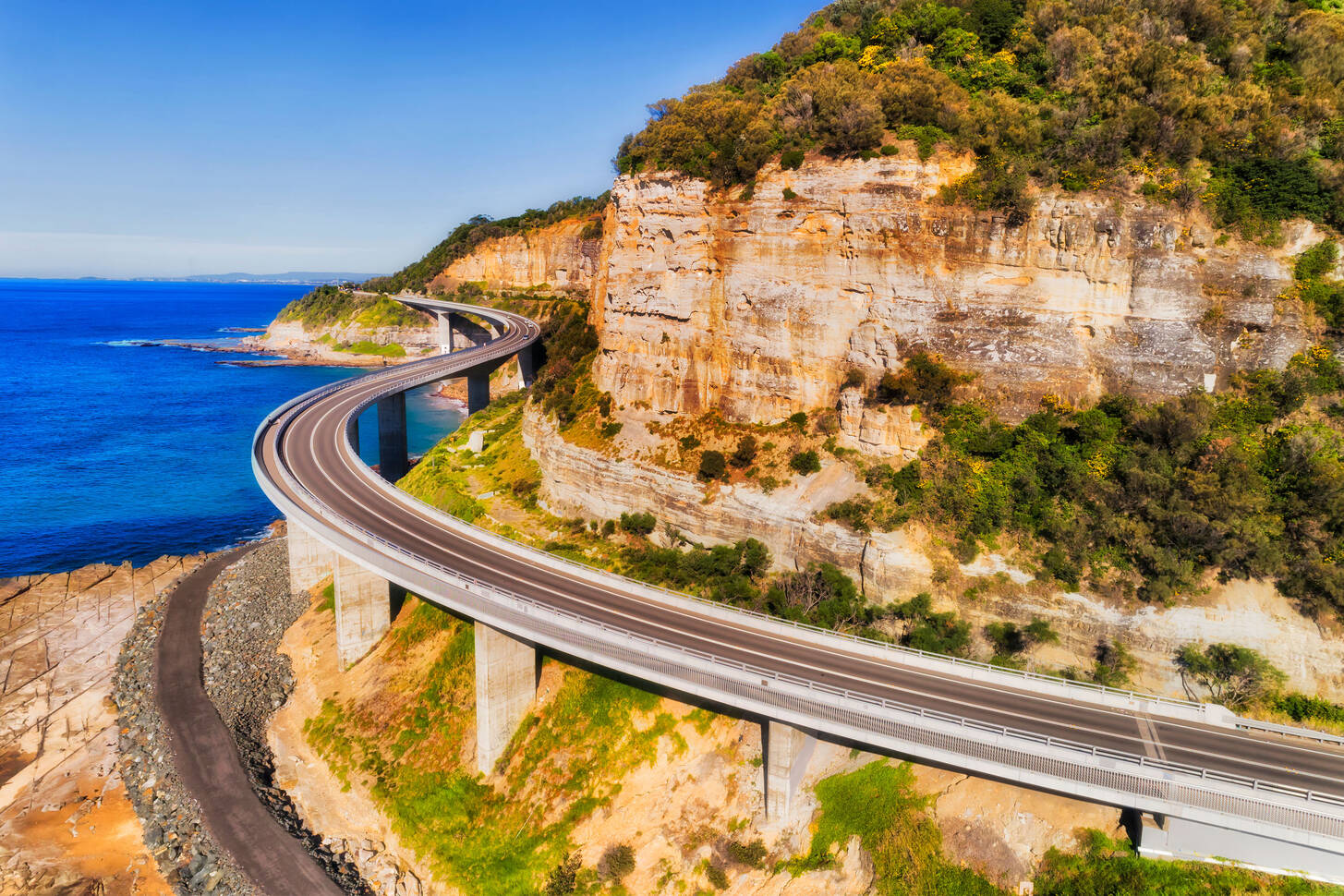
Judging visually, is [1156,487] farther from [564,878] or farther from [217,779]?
[217,779]

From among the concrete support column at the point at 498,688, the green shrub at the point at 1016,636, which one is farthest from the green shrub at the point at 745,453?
the concrete support column at the point at 498,688

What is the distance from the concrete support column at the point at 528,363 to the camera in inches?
3322

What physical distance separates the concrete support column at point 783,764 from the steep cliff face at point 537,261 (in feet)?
284

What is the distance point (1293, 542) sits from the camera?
95.4 ft

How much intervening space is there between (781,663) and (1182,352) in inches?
1018

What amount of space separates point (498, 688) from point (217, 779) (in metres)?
14.6

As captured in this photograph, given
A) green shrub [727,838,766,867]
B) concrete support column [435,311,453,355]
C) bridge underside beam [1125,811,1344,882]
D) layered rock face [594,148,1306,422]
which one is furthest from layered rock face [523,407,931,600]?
concrete support column [435,311,453,355]

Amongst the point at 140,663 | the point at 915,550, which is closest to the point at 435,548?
the point at 140,663

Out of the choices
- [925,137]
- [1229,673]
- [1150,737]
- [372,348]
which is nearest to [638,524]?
[1150,737]

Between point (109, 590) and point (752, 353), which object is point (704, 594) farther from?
point (109, 590)

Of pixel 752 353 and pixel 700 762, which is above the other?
pixel 752 353

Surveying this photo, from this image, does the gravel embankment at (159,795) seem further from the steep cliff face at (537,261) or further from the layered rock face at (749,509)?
the steep cliff face at (537,261)

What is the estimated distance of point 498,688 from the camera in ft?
108

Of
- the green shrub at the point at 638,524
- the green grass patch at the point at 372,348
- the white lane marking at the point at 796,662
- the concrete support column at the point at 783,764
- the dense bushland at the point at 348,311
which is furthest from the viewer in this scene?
the dense bushland at the point at 348,311
